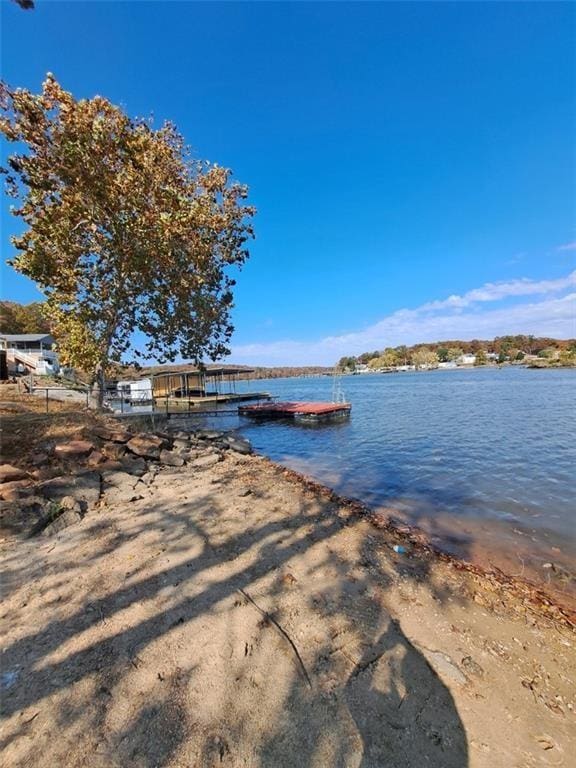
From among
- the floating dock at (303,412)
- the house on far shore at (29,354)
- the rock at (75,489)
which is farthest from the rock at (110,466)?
the house on far shore at (29,354)

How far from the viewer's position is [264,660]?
8.58ft

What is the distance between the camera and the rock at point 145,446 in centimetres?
854

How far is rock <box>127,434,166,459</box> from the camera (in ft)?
28.0

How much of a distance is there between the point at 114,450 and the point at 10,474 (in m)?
2.54

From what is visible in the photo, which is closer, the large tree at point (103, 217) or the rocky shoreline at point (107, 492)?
the rocky shoreline at point (107, 492)

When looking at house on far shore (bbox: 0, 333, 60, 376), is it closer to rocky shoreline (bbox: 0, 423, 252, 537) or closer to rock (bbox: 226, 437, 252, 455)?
rock (bbox: 226, 437, 252, 455)

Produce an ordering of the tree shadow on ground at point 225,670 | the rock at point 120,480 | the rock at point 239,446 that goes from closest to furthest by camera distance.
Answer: the tree shadow on ground at point 225,670
the rock at point 120,480
the rock at point 239,446

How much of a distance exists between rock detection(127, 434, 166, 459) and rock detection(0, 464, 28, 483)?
281 centimetres

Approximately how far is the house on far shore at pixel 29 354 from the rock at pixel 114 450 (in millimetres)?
28576

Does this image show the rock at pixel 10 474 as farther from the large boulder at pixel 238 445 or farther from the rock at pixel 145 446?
the large boulder at pixel 238 445

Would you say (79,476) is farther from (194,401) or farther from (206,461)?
(194,401)

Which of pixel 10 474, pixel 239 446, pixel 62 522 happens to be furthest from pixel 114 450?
pixel 239 446

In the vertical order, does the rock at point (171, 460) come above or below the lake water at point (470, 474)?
above

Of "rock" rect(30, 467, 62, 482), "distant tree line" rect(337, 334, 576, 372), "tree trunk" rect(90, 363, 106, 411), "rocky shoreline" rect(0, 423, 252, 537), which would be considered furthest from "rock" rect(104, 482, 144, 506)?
"distant tree line" rect(337, 334, 576, 372)
